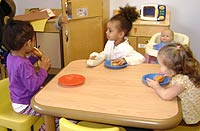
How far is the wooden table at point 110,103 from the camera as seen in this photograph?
1.22 meters

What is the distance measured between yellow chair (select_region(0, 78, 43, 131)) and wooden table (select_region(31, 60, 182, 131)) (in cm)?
27

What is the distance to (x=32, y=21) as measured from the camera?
313 cm

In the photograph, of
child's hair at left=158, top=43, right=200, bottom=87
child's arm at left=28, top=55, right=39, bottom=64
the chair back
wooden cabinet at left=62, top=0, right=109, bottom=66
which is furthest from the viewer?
wooden cabinet at left=62, top=0, right=109, bottom=66

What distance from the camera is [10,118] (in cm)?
170

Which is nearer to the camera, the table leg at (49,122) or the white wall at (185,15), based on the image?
the table leg at (49,122)

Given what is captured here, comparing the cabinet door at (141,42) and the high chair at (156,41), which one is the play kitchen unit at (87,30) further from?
the high chair at (156,41)

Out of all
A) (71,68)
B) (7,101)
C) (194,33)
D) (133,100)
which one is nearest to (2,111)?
(7,101)

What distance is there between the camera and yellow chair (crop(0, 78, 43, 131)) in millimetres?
1675

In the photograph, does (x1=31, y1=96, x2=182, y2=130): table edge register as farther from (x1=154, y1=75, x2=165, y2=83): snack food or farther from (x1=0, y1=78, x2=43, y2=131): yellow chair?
(x1=0, y1=78, x2=43, y2=131): yellow chair

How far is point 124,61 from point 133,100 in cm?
51

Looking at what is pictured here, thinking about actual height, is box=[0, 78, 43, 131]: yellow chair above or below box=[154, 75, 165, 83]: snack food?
below

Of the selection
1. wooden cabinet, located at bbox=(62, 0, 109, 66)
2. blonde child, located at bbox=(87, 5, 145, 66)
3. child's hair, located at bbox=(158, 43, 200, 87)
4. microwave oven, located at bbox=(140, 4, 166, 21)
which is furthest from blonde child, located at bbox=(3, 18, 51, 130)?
microwave oven, located at bbox=(140, 4, 166, 21)

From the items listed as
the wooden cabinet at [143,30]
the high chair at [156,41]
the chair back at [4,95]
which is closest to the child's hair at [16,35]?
the chair back at [4,95]

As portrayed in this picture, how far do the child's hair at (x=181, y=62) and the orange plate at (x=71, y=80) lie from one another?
0.48 meters
